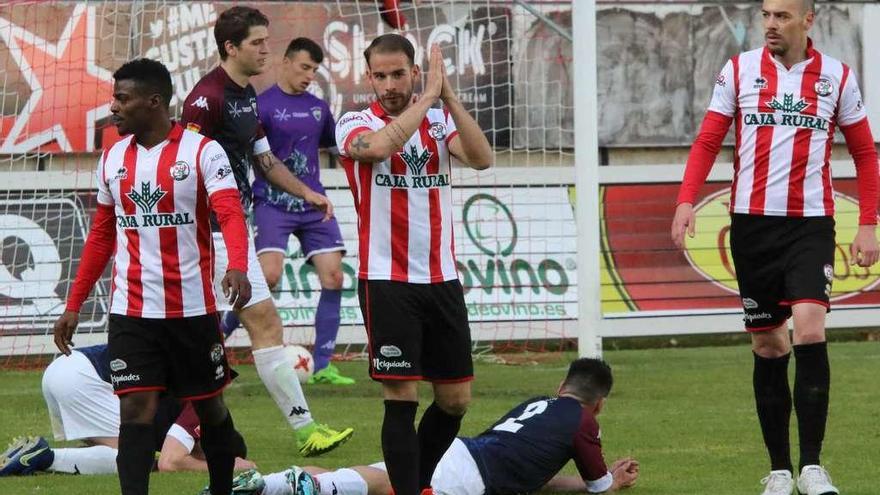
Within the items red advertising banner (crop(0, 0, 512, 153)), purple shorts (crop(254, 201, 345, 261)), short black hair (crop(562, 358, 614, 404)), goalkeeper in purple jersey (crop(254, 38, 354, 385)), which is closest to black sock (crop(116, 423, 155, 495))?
short black hair (crop(562, 358, 614, 404))

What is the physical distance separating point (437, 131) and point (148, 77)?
3.68ft

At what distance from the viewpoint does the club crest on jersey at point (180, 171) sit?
6023 millimetres

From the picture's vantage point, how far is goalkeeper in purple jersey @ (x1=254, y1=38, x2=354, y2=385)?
10.4 metres

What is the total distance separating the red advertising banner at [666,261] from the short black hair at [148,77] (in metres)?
8.58

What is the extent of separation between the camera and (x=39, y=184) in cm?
1356

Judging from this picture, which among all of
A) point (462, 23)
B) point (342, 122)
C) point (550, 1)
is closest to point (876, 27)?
point (550, 1)

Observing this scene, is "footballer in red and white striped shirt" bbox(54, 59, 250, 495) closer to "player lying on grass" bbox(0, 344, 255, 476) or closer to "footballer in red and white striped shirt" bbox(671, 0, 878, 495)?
"player lying on grass" bbox(0, 344, 255, 476)

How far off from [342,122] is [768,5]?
186 cm

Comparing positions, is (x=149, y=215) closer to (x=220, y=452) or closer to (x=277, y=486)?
(x=220, y=452)

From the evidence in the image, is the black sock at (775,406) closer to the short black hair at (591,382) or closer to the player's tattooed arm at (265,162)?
the short black hair at (591,382)

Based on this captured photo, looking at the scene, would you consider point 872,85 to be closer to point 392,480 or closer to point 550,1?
point 550,1

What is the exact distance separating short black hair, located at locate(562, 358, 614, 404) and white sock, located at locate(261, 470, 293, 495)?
1373mm

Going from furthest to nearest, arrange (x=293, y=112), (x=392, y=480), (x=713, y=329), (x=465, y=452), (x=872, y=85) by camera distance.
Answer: (x=872, y=85)
(x=713, y=329)
(x=293, y=112)
(x=465, y=452)
(x=392, y=480)

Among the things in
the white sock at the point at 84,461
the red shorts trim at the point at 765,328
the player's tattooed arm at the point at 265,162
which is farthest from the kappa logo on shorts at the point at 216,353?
the player's tattooed arm at the point at 265,162
